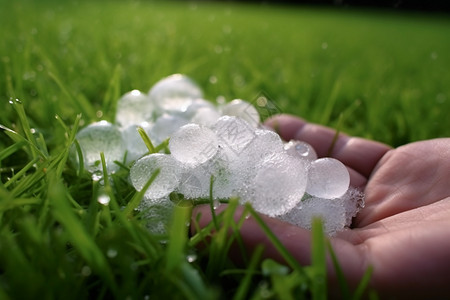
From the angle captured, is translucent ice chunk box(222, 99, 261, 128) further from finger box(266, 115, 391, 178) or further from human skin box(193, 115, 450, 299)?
human skin box(193, 115, 450, 299)

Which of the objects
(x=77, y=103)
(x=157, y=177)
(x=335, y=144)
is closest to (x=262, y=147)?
(x=157, y=177)

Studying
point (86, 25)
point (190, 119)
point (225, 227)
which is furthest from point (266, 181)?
point (86, 25)

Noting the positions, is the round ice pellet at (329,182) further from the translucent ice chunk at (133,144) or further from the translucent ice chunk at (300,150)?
the translucent ice chunk at (133,144)

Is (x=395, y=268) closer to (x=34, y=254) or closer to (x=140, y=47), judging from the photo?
(x=34, y=254)

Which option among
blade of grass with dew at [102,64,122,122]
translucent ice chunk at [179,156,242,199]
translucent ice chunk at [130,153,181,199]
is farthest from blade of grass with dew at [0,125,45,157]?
blade of grass with dew at [102,64,122,122]

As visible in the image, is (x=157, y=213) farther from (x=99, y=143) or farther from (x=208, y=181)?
(x=99, y=143)

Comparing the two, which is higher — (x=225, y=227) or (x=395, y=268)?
(x=225, y=227)
